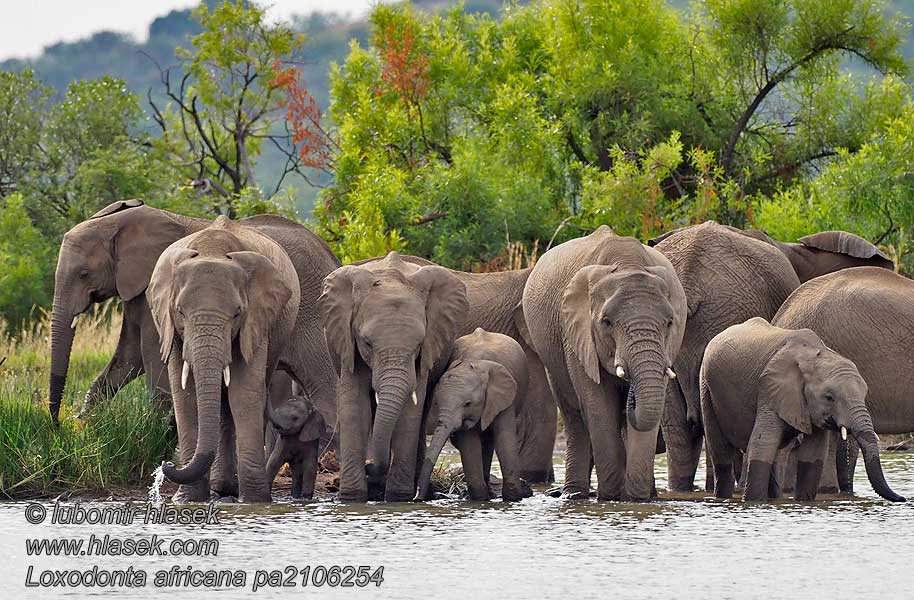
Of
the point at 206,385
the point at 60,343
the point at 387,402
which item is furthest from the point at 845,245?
the point at 60,343

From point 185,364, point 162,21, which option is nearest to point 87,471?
point 185,364

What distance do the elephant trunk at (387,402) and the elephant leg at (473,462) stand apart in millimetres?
729

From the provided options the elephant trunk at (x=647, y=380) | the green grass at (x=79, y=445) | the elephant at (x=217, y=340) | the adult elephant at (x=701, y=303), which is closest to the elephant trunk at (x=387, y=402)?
the elephant at (x=217, y=340)

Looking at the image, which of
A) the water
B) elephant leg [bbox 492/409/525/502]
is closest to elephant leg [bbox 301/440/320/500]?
the water

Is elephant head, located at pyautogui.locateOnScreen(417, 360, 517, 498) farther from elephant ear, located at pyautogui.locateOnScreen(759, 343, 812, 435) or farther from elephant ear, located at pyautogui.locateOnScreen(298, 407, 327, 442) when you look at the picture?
elephant ear, located at pyautogui.locateOnScreen(759, 343, 812, 435)

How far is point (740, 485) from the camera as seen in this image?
47.6 feet

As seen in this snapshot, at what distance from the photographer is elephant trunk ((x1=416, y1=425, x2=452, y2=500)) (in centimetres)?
1249

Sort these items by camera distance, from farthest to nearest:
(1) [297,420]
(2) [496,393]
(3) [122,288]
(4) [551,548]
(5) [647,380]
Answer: (3) [122,288]
(2) [496,393]
(1) [297,420]
(5) [647,380]
(4) [551,548]

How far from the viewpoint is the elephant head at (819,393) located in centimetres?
1191

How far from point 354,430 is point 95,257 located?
131 inches

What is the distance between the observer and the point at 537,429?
49.8 ft

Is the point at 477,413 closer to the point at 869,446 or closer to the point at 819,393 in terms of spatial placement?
the point at 819,393

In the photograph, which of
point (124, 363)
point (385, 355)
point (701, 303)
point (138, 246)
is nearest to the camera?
point (385, 355)

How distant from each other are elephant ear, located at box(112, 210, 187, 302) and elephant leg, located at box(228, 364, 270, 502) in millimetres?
2322
